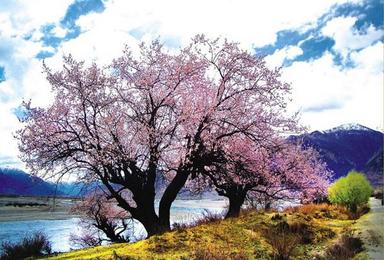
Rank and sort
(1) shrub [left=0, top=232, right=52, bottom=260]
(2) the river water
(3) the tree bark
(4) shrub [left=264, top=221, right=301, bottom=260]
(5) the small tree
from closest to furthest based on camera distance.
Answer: (4) shrub [left=264, top=221, right=301, bottom=260], (1) shrub [left=0, top=232, right=52, bottom=260], (3) the tree bark, (5) the small tree, (2) the river water

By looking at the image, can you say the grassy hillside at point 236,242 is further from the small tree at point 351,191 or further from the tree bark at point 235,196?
the small tree at point 351,191

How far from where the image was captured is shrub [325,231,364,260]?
47.8 feet

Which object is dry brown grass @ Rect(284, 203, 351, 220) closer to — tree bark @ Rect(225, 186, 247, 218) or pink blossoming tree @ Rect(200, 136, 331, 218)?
pink blossoming tree @ Rect(200, 136, 331, 218)

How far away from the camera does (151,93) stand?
22922 millimetres

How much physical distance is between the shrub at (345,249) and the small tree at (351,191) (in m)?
24.0

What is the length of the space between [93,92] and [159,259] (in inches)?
394

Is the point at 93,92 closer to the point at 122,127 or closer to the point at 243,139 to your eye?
the point at 122,127

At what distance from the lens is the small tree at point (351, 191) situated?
1647 inches

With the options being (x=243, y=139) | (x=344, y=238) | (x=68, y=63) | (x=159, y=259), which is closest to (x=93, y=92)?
(x=68, y=63)

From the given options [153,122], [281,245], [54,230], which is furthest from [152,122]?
[54,230]

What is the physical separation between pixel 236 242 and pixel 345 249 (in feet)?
12.1

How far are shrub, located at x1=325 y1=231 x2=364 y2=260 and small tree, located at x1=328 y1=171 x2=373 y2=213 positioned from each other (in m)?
24.0

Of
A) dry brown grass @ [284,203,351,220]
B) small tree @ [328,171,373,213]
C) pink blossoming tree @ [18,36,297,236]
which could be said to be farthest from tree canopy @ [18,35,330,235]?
small tree @ [328,171,373,213]

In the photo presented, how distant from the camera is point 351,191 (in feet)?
140
